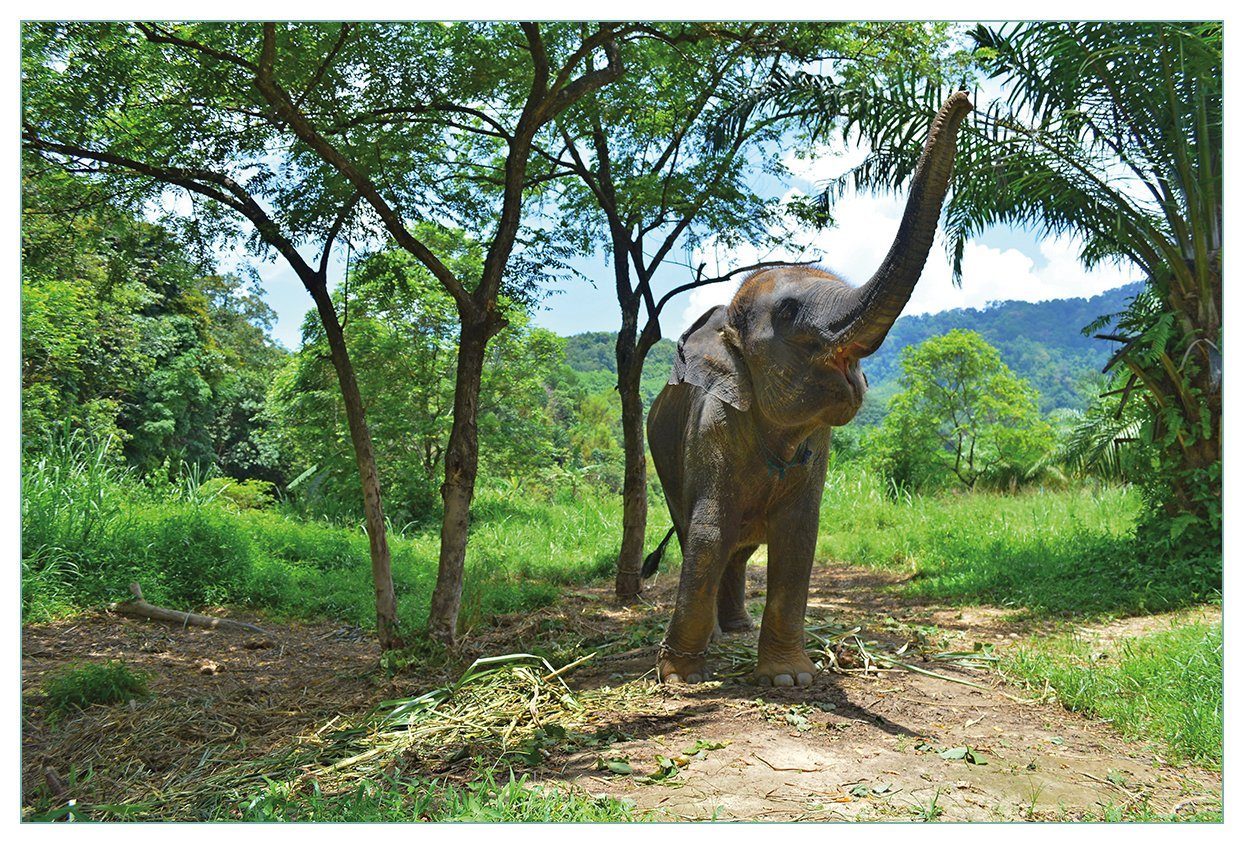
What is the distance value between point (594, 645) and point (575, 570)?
14.1 ft

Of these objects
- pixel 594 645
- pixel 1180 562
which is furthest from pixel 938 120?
pixel 1180 562

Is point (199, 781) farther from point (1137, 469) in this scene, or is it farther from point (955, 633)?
point (1137, 469)

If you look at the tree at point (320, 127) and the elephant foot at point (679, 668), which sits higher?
the tree at point (320, 127)

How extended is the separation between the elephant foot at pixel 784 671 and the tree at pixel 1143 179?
3827 millimetres

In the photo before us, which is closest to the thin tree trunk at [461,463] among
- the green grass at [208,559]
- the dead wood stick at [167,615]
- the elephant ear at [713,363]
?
the green grass at [208,559]

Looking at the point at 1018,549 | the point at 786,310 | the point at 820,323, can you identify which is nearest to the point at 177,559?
the point at 786,310

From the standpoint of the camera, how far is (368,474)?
5.44 m

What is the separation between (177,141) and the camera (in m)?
5.44

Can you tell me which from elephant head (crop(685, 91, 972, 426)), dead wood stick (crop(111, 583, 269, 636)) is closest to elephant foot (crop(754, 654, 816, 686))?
elephant head (crop(685, 91, 972, 426))

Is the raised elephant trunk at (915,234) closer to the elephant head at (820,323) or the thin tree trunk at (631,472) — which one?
the elephant head at (820,323)

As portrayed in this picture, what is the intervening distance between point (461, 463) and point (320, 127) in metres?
2.35

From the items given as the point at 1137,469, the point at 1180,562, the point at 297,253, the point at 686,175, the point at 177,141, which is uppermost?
the point at 686,175

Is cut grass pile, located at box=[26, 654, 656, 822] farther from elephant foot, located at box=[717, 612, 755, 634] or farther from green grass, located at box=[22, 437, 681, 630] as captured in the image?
green grass, located at box=[22, 437, 681, 630]

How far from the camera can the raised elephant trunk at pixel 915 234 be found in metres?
2.78
